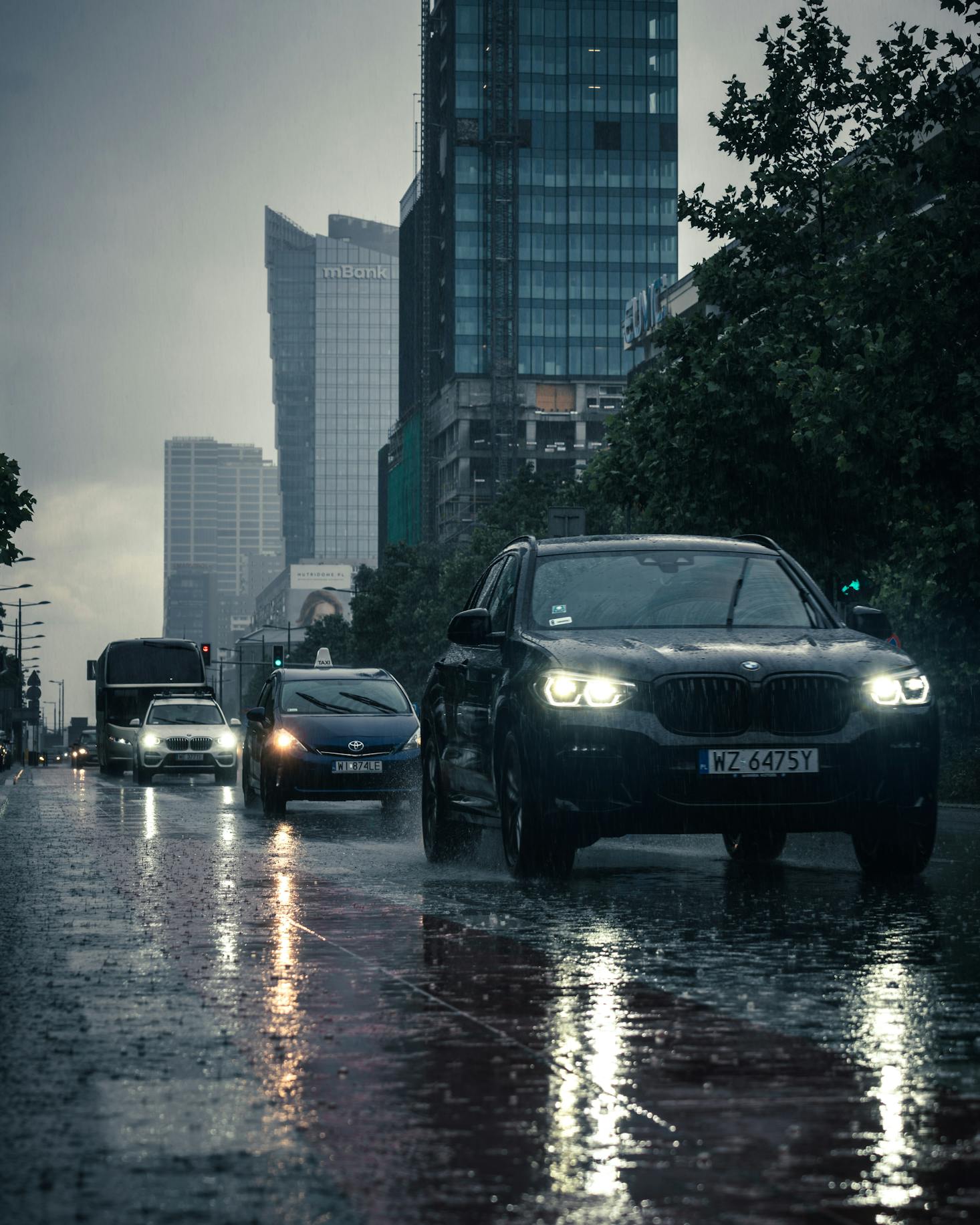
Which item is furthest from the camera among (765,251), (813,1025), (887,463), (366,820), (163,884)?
(765,251)

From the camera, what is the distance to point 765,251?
106ft

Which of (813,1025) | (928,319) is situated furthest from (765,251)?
(813,1025)

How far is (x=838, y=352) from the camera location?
76.5 ft

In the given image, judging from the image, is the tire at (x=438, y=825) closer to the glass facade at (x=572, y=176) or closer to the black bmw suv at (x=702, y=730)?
the black bmw suv at (x=702, y=730)

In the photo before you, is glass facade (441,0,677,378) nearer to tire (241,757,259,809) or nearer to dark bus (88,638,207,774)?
dark bus (88,638,207,774)

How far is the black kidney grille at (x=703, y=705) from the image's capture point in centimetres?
1009

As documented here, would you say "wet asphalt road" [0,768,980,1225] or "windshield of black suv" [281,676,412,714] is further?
"windshield of black suv" [281,676,412,714]

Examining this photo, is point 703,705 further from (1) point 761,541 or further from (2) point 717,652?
(1) point 761,541

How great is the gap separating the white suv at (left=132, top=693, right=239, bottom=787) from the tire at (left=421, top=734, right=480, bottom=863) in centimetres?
2176

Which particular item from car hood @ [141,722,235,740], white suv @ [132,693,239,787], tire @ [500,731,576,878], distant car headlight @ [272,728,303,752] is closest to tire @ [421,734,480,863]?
tire @ [500,731,576,878]

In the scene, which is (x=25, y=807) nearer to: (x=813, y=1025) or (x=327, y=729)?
(x=327, y=729)

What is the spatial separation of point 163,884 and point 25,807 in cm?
1291

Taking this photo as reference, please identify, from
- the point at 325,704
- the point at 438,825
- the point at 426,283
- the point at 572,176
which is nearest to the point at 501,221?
the point at 572,176

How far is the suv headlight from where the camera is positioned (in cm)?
1017
